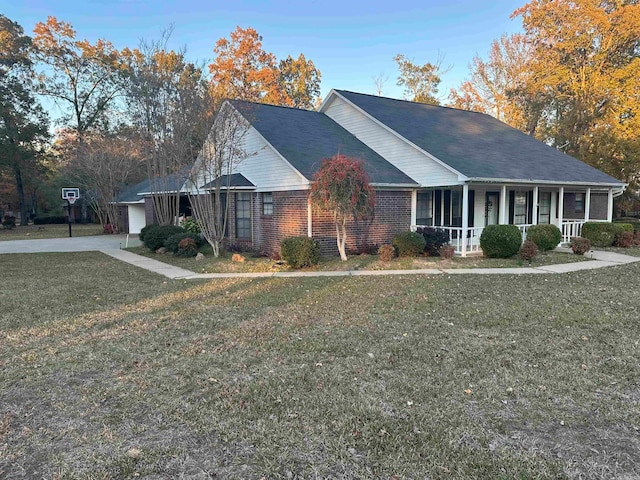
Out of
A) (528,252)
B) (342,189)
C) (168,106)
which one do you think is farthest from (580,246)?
(168,106)

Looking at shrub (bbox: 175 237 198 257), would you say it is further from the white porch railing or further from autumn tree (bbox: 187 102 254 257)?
the white porch railing

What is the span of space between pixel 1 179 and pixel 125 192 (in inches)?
889

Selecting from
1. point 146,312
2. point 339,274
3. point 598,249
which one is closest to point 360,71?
point 598,249

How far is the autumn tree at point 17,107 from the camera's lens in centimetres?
3388

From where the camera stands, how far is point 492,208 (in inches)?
668

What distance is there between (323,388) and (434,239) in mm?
10169

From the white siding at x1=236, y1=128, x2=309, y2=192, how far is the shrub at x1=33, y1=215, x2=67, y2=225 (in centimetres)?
3307

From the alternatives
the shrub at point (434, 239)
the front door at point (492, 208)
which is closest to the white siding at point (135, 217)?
the shrub at point (434, 239)

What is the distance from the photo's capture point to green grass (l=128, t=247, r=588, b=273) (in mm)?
11273

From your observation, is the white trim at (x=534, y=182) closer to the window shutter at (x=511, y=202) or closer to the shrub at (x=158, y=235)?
the window shutter at (x=511, y=202)

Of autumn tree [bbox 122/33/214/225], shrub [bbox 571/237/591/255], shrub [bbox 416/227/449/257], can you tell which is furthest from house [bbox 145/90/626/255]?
shrub [bbox 571/237/591/255]

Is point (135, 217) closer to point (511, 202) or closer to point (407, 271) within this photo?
point (407, 271)

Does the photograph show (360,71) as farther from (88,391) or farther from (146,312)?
(88,391)

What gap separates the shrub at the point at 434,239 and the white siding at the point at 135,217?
18.2 m
